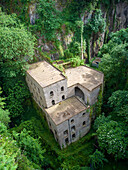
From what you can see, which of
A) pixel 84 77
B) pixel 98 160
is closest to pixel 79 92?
pixel 84 77

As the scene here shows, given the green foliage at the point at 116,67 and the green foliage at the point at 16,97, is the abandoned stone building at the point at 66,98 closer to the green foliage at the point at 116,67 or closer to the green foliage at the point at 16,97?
the green foliage at the point at 116,67

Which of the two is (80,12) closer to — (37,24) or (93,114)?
(37,24)

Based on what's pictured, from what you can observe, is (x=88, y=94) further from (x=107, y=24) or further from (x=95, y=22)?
(x=107, y=24)

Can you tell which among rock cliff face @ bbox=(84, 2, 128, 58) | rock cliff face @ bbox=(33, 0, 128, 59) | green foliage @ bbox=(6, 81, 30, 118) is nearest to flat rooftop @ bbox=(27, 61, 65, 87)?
green foliage @ bbox=(6, 81, 30, 118)

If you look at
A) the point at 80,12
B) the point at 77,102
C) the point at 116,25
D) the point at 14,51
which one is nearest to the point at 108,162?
the point at 77,102

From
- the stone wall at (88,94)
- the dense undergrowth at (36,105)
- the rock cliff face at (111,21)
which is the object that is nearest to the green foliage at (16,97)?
the dense undergrowth at (36,105)

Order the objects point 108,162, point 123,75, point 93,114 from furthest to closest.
→ point 123,75 < point 93,114 < point 108,162
